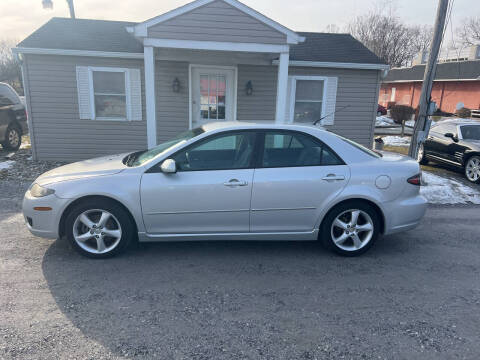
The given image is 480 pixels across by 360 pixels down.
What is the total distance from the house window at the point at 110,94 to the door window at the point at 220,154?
610 centimetres

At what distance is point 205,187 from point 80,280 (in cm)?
153

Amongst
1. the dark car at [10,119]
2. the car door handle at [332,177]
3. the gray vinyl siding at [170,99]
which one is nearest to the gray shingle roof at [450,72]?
the gray vinyl siding at [170,99]

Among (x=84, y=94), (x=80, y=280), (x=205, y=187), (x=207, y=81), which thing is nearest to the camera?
(x=80, y=280)

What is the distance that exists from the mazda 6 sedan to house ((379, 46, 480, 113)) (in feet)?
94.4

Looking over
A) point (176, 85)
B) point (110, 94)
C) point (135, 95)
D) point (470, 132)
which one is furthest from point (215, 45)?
point (470, 132)

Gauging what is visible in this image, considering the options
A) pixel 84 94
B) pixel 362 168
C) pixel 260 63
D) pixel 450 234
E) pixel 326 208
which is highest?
pixel 260 63

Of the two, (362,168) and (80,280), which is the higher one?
(362,168)

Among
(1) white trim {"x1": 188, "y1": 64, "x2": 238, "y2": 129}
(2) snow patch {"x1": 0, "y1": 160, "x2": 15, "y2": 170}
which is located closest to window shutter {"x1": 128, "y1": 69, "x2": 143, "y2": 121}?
(1) white trim {"x1": 188, "y1": 64, "x2": 238, "y2": 129}

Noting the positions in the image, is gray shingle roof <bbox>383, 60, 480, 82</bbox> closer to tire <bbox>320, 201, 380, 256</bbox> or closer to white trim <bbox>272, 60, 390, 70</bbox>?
white trim <bbox>272, 60, 390, 70</bbox>

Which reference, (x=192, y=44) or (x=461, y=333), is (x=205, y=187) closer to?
(x=461, y=333)

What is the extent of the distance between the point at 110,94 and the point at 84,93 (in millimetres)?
620

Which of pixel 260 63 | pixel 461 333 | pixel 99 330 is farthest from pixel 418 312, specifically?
pixel 260 63

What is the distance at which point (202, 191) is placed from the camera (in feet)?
12.8

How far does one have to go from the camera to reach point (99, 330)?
9.27ft
